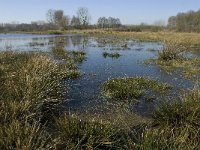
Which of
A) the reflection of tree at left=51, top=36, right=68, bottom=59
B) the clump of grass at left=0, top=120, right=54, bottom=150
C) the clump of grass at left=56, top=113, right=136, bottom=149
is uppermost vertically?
the clump of grass at left=0, top=120, right=54, bottom=150

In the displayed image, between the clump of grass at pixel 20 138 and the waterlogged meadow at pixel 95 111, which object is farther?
the waterlogged meadow at pixel 95 111

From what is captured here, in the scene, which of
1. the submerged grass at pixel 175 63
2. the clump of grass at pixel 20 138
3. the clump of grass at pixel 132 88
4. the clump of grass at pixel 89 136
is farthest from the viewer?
the submerged grass at pixel 175 63

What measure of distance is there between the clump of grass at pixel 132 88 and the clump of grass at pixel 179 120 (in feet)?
9.58

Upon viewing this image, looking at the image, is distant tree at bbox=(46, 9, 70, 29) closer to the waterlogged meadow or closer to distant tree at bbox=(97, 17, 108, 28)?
distant tree at bbox=(97, 17, 108, 28)

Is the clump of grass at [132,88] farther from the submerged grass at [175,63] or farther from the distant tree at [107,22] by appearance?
the distant tree at [107,22]

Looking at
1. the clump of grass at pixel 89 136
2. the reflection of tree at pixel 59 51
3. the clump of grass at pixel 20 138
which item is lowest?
the reflection of tree at pixel 59 51

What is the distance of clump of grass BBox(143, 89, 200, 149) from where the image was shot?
6281 mm

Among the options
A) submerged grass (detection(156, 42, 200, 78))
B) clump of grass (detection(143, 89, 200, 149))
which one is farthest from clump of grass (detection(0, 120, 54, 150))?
submerged grass (detection(156, 42, 200, 78))

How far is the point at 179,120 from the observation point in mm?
7496

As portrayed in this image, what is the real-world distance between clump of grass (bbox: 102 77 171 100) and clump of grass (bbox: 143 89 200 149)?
2920mm

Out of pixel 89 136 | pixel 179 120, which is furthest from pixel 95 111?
pixel 89 136

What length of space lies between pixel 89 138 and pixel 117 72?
11.3m

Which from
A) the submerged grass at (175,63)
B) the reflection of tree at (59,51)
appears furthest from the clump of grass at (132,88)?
the reflection of tree at (59,51)

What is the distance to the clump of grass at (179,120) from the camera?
6.28m
